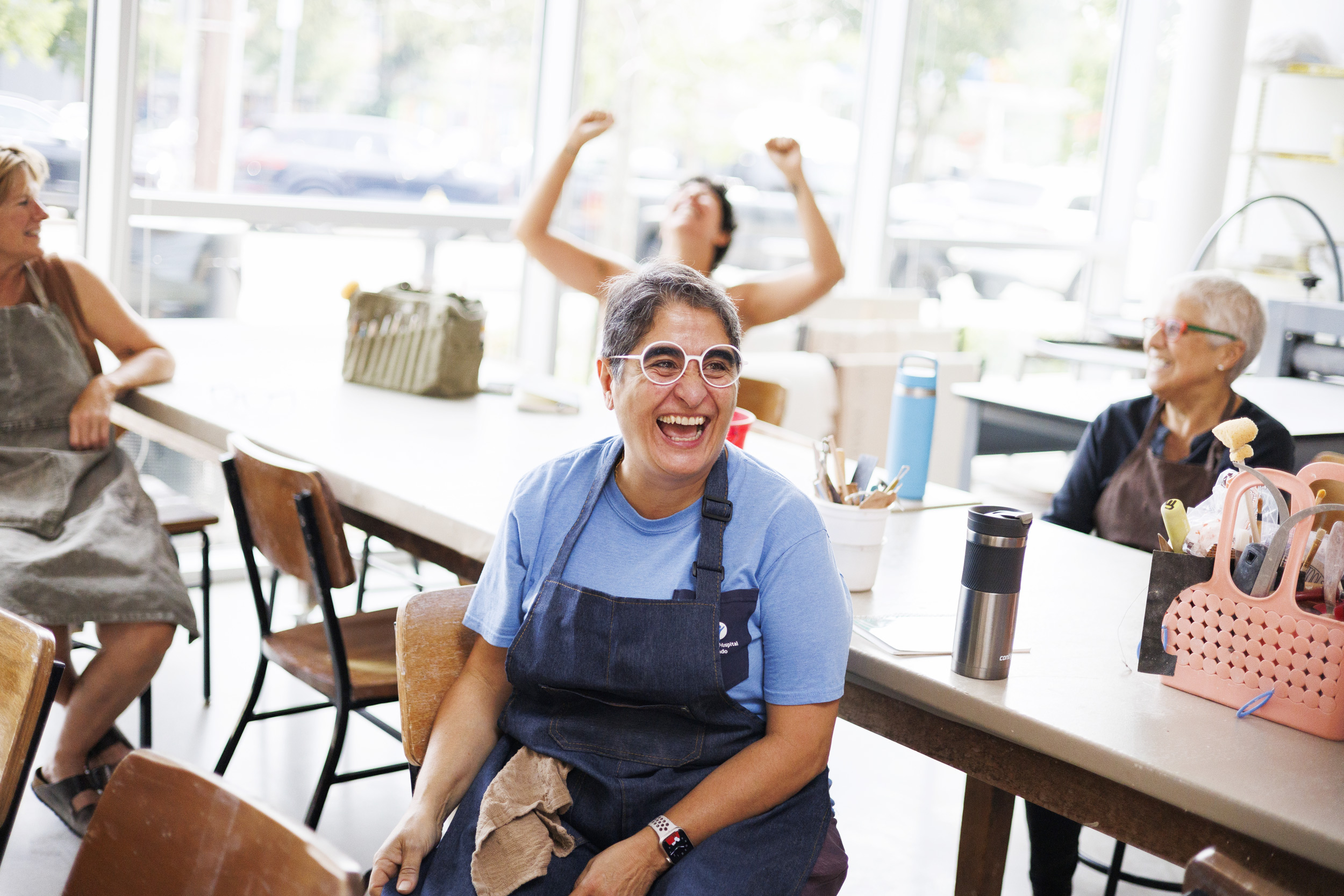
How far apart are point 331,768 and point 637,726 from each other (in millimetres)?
909

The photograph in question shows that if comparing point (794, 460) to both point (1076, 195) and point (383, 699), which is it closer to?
point (383, 699)

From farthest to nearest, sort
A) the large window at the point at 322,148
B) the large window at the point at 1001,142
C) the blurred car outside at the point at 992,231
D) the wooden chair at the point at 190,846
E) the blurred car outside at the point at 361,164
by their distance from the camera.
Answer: the blurred car outside at the point at 992,231 < the large window at the point at 1001,142 < the blurred car outside at the point at 361,164 < the large window at the point at 322,148 < the wooden chair at the point at 190,846

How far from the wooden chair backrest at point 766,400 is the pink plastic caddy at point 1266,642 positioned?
6.27 feet

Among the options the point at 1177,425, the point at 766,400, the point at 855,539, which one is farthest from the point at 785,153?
the point at 855,539

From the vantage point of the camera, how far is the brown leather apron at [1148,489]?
8.45 feet

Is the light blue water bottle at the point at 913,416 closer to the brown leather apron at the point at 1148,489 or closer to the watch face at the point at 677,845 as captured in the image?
the brown leather apron at the point at 1148,489

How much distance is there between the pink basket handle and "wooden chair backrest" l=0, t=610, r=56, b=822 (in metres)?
1.39

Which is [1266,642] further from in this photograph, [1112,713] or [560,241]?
[560,241]

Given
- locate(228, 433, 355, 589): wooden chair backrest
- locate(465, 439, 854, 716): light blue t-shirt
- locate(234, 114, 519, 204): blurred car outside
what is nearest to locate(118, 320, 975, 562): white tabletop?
locate(228, 433, 355, 589): wooden chair backrest

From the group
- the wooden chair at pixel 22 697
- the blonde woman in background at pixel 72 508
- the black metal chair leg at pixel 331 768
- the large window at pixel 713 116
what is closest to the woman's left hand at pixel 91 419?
the blonde woman in background at pixel 72 508

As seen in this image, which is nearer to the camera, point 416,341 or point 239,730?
point 239,730

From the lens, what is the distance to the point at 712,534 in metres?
1.66

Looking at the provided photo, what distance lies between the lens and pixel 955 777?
129 inches

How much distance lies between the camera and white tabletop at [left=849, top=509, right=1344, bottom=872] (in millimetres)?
1364
